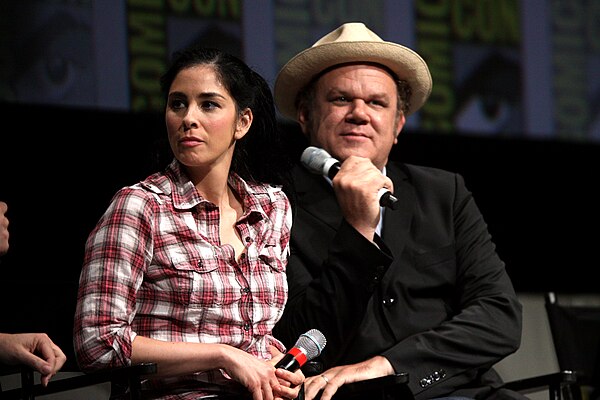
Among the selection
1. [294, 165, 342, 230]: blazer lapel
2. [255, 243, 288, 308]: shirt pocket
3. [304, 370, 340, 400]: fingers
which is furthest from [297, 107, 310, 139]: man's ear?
[304, 370, 340, 400]: fingers

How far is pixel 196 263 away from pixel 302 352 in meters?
0.31

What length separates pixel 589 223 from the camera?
4.66 metres

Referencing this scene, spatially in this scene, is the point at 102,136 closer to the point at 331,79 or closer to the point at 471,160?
the point at 331,79

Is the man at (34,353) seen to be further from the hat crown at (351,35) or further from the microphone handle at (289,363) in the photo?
the hat crown at (351,35)

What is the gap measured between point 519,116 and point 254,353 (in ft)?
7.43

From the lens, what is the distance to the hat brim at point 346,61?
3100 mm

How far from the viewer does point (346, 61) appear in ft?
10.3

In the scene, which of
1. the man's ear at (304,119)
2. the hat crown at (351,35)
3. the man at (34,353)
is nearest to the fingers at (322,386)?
the man at (34,353)

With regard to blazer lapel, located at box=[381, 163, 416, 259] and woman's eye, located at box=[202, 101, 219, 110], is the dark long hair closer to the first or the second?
woman's eye, located at box=[202, 101, 219, 110]

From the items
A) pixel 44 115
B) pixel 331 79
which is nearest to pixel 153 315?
pixel 331 79

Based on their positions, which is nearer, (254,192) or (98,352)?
(98,352)

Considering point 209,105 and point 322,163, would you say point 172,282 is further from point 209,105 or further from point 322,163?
point 322,163

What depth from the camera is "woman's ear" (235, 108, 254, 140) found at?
2.61m

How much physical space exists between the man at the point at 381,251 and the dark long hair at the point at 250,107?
0.19m
